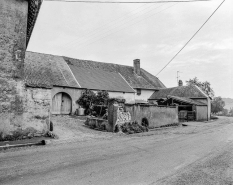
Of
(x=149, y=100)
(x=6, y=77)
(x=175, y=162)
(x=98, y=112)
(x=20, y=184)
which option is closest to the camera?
(x=20, y=184)

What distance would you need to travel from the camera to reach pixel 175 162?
509 centimetres

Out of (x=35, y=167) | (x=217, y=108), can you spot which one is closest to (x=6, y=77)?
(x=35, y=167)

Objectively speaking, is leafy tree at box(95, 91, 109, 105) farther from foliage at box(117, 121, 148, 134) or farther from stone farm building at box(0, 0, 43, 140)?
stone farm building at box(0, 0, 43, 140)

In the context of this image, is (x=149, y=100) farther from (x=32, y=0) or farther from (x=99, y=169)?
(x=99, y=169)

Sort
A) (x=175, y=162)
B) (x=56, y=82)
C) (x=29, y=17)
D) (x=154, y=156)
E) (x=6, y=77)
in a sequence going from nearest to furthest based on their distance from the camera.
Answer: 1. (x=175, y=162)
2. (x=154, y=156)
3. (x=6, y=77)
4. (x=29, y=17)
5. (x=56, y=82)

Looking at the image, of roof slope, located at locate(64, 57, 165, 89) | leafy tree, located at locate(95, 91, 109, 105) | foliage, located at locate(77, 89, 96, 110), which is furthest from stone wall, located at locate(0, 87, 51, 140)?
roof slope, located at locate(64, 57, 165, 89)

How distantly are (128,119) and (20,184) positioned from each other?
9.08 meters

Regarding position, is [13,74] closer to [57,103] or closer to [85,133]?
[85,133]

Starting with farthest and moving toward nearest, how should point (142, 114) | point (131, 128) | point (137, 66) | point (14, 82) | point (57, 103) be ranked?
1. point (137, 66)
2. point (57, 103)
3. point (142, 114)
4. point (131, 128)
5. point (14, 82)

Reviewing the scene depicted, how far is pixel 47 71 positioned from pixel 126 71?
1638 centimetres

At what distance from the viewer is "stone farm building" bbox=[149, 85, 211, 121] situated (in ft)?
73.0

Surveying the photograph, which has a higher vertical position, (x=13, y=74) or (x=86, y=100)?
(x=13, y=74)

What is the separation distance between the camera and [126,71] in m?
33.4

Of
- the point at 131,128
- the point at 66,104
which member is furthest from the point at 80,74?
the point at 131,128
